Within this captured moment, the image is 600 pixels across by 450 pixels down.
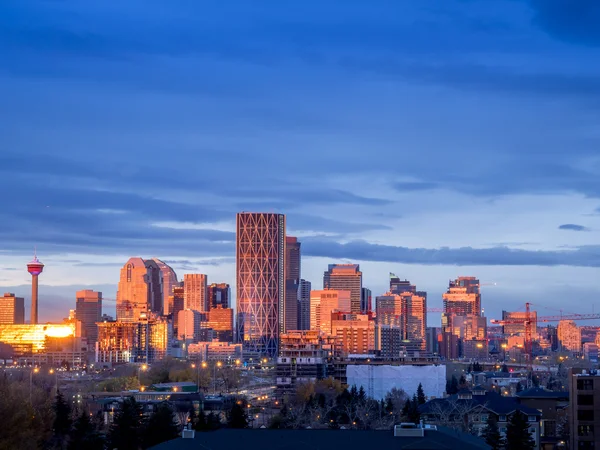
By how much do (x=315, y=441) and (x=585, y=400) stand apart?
3454cm

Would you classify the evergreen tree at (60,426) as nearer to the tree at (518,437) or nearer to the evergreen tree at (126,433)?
the evergreen tree at (126,433)

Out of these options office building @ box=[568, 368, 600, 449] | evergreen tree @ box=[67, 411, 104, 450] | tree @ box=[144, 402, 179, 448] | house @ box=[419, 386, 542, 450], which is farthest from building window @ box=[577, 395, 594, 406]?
evergreen tree @ box=[67, 411, 104, 450]

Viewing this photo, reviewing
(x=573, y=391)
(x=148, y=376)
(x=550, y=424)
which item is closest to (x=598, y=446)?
(x=573, y=391)

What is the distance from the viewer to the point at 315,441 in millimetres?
52000

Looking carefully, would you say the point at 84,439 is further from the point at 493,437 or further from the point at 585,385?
the point at 585,385

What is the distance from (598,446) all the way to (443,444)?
31599 millimetres

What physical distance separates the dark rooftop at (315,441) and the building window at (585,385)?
94.0ft

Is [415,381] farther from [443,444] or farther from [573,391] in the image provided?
[443,444]

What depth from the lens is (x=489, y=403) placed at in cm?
9700

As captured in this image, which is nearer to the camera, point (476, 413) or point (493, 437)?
point (493, 437)

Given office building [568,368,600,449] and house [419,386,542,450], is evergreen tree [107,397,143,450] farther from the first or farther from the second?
office building [568,368,600,449]

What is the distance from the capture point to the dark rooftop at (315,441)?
5069 cm

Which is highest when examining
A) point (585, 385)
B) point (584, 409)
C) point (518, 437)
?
point (585, 385)

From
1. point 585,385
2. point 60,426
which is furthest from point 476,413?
point 60,426
